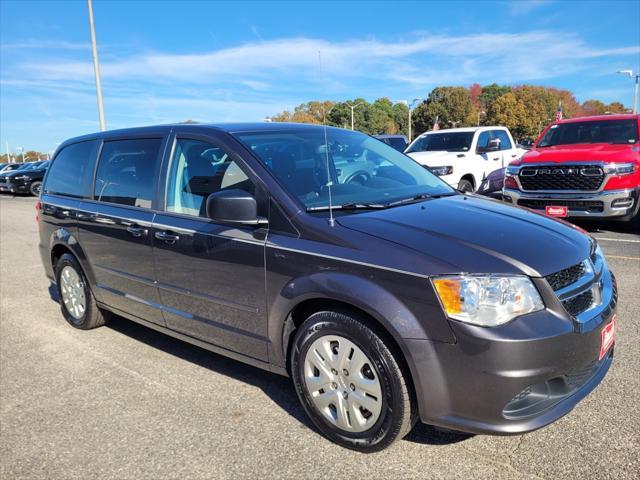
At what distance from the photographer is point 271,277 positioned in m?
2.90

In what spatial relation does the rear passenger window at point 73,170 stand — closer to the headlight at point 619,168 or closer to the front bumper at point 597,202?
the front bumper at point 597,202

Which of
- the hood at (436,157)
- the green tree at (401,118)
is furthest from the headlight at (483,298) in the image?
the green tree at (401,118)

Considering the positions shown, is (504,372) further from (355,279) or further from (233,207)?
(233,207)

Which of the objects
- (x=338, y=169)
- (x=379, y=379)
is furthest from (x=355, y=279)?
(x=338, y=169)

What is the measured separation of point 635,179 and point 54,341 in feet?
26.6

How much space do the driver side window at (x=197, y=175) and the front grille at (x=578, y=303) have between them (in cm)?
187

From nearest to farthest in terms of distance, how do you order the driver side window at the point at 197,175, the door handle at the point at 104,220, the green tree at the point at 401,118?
1. the driver side window at the point at 197,175
2. the door handle at the point at 104,220
3. the green tree at the point at 401,118

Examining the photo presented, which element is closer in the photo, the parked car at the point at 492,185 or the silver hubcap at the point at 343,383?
the silver hubcap at the point at 343,383

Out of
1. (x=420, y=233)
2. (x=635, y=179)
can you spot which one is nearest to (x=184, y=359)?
(x=420, y=233)

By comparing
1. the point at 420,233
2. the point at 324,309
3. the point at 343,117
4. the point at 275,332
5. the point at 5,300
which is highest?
the point at 343,117

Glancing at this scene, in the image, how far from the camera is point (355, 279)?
253 cm

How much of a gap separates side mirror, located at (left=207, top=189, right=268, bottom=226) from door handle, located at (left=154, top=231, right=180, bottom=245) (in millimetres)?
604

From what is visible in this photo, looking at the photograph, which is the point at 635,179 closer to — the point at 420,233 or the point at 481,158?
the point at 481,158

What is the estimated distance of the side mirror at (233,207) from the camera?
9.41 feet
